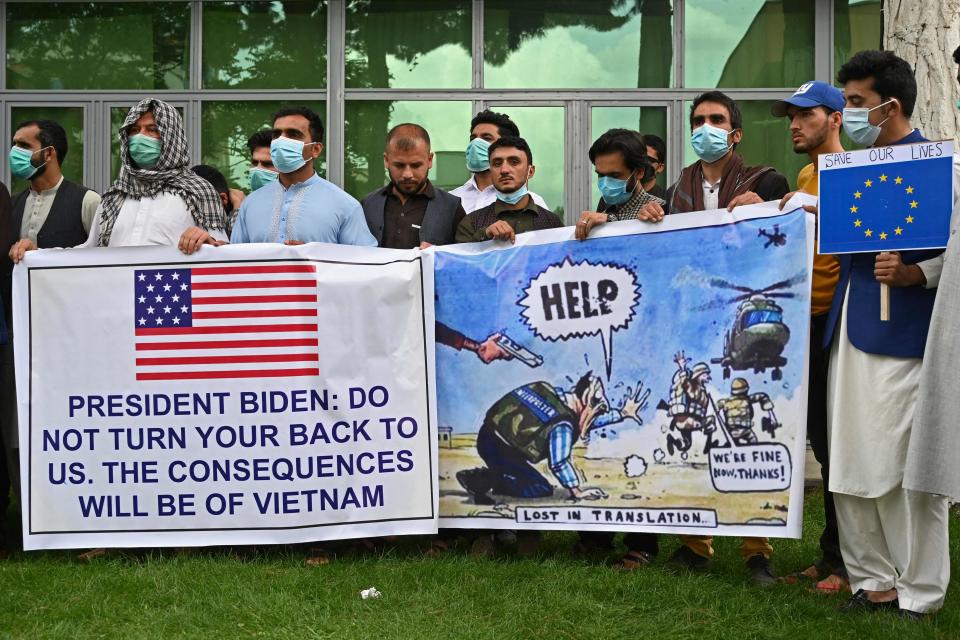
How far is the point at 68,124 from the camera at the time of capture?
1137 cm

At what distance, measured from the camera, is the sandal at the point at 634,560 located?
554 centimetres

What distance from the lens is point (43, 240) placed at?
6465 millimetres

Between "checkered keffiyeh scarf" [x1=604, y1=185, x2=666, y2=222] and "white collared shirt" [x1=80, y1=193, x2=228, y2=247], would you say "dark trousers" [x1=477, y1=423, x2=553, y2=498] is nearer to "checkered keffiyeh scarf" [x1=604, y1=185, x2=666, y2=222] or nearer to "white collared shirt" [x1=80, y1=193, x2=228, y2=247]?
"checkered keffiyeh scarf" [x1=604, y1=185, x2=666, y2=222]

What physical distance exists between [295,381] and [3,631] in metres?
1.68

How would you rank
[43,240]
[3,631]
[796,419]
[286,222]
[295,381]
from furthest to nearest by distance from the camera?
[43,240] → [286,222] → [295,381] → [796,419] → [3,631]

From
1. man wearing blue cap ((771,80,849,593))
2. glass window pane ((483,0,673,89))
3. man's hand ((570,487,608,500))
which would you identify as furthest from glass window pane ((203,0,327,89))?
man's hand ((570,487,608,500))

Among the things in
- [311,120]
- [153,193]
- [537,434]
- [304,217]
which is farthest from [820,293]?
[153,193]

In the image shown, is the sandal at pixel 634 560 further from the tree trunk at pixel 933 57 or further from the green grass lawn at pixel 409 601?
the tree trunk at pixel 933 57

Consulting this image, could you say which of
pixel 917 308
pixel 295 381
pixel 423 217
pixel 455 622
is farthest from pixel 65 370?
pixel 917 308

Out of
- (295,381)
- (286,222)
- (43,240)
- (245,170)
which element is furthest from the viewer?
(245,170)

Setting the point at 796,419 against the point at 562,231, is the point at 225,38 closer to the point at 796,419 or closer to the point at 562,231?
the point at 562,231

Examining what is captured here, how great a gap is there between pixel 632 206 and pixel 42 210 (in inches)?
131

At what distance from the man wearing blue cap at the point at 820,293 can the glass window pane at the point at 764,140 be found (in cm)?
578

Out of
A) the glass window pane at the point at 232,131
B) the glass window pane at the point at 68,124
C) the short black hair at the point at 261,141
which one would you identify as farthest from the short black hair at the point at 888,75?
the glass window pane at the point at 68,124
